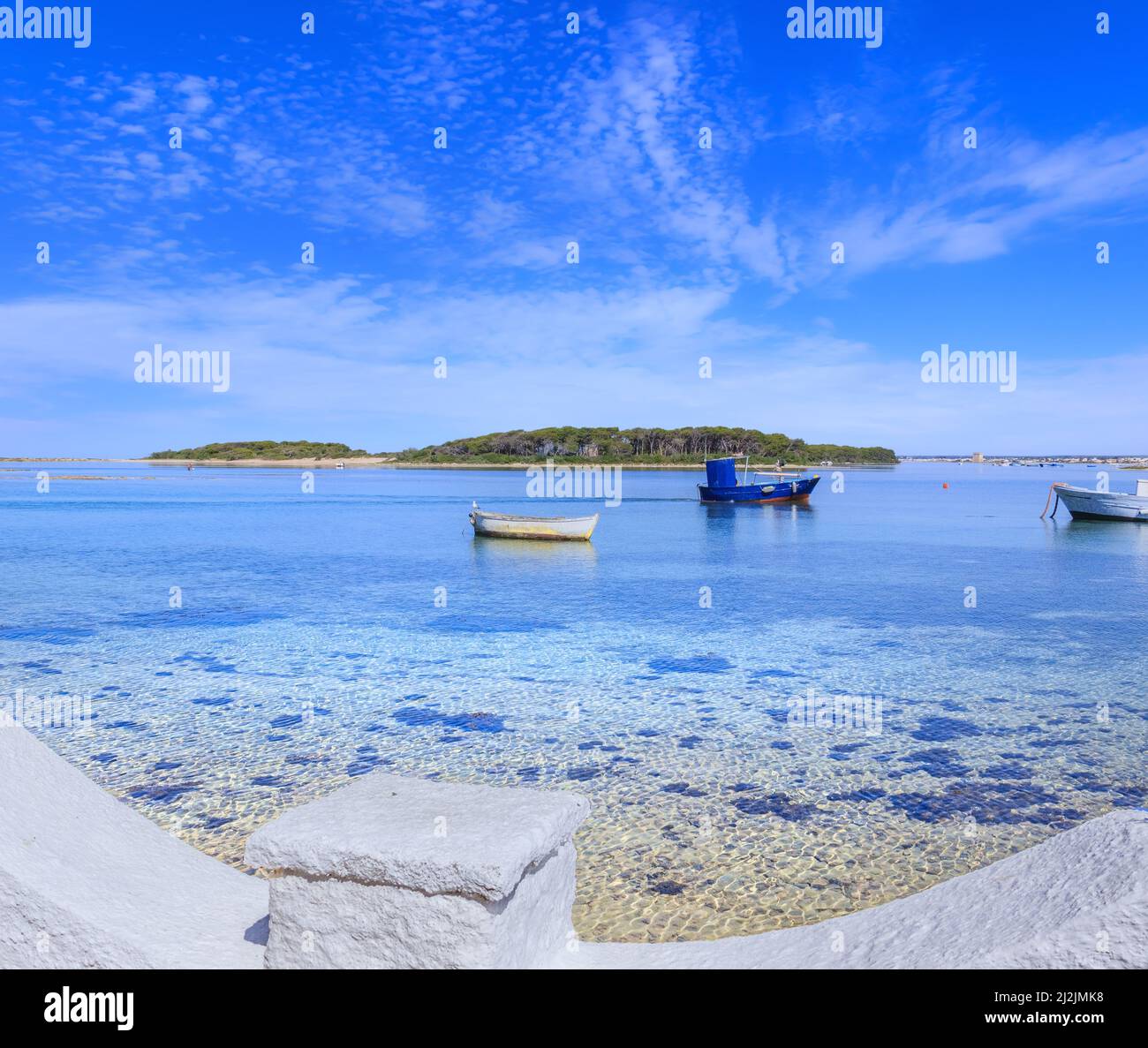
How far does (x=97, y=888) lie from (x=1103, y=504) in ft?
164

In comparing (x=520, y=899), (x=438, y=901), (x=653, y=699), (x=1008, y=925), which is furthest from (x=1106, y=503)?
(x=438, y=901)

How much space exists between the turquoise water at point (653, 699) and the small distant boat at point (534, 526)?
18.7 ft

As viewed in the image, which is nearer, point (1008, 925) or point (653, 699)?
point (1008, 925)

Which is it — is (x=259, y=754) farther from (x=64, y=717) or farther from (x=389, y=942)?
(x=389, y=942)

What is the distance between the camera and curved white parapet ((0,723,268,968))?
3.06 metres

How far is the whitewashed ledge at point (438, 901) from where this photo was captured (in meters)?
2.84

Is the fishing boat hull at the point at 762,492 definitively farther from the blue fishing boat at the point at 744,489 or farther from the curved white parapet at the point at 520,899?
the curved white parapet at the point at 520,899

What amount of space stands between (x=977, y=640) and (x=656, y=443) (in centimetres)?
16585

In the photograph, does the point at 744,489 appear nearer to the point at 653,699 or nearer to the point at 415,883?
the point at 653,699

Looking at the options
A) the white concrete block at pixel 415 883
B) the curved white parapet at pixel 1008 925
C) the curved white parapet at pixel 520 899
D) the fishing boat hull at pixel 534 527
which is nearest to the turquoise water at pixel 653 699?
the curved white parapet at pixel 1008 925

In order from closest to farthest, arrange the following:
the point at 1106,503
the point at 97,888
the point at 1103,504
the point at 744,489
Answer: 1. the point at 97,888
2. the point at 1106,503
3. the point at 1103,504
4. the point at 744,489

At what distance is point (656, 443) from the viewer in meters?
180

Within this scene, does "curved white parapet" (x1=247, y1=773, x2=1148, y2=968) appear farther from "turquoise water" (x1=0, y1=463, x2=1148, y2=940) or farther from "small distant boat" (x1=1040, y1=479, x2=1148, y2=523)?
"small distant boat" (x1=1040, y1=479, x2=1148, y2=523)

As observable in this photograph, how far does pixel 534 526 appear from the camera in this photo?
36.2 meters
